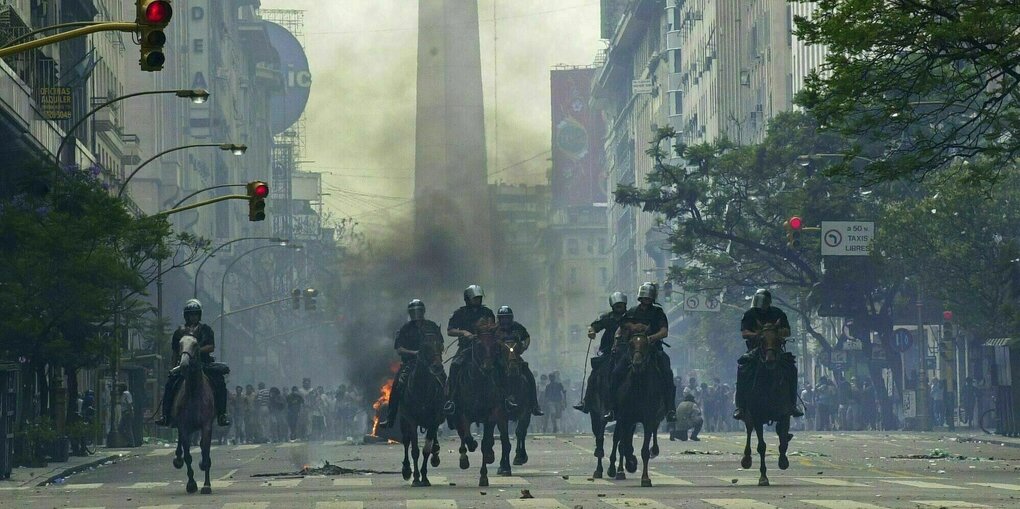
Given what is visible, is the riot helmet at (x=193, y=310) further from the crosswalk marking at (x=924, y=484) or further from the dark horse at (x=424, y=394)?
the crosswalk marking at (x=924, y=484)

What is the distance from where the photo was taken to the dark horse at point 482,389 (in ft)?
83.0

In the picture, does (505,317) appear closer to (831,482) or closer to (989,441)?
(831,482)

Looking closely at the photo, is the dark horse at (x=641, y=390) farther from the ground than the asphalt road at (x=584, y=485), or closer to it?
farther from the ground

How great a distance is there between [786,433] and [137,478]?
10.9m

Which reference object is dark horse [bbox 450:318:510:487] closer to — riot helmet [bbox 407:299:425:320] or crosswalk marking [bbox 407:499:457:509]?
riot helmet [bbox 407:299:425:320]

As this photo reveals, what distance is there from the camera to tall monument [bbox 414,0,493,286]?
104812mm

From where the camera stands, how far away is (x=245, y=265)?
12612cm

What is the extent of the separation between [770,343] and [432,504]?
5.74 metres

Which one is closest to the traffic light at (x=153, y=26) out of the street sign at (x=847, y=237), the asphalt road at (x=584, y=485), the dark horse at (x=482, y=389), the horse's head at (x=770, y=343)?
the asphalt road at (x=584, y=485)

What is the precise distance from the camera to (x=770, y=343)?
24641mm

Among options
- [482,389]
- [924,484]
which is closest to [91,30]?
[482,389]

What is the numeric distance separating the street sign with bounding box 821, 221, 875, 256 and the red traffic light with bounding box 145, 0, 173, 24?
118 feet

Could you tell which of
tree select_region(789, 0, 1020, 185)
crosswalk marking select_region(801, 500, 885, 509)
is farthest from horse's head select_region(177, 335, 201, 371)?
tree select_region(789, 0, 1020, 185)

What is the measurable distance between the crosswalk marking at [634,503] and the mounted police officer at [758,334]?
4228 millimetres
